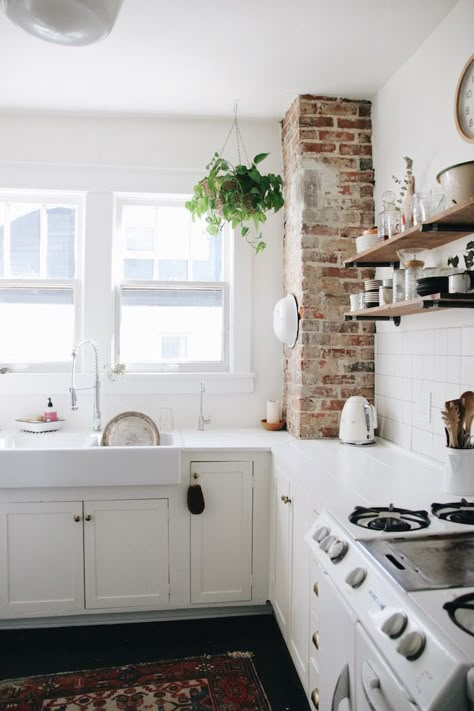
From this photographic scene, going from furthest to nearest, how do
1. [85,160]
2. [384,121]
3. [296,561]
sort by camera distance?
[85,160] → [384,121] → [296,561]

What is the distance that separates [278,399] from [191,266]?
3.32ft

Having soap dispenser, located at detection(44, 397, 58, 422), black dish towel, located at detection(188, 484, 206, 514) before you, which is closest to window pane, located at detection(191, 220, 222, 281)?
soap dispenser, located at detection(44, 397, 58, 422)

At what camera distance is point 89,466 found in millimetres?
2654

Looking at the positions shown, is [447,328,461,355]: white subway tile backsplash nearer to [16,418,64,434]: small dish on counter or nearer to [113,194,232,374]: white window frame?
[113,194,232,374]: white window frame

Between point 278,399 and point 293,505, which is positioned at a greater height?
point 278,399

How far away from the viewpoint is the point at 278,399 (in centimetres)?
354

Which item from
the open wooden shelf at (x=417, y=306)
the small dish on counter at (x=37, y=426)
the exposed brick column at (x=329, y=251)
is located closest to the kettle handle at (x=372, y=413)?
the exposed brick column at (x=329, y=251)

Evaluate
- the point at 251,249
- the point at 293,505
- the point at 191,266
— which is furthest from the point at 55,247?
the point at 293,505

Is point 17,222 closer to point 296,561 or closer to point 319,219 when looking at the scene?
point 319,219

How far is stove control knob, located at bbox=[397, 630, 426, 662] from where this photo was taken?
105cm

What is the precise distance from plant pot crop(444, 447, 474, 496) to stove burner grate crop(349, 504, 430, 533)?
26 centimetres

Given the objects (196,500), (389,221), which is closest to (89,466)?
A: (196,500)

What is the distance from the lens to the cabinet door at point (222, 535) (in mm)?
Answer: 2785

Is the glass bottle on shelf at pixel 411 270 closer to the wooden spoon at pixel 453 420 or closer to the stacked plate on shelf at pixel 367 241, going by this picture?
the stacked plate on shelf at pixel 367 241
